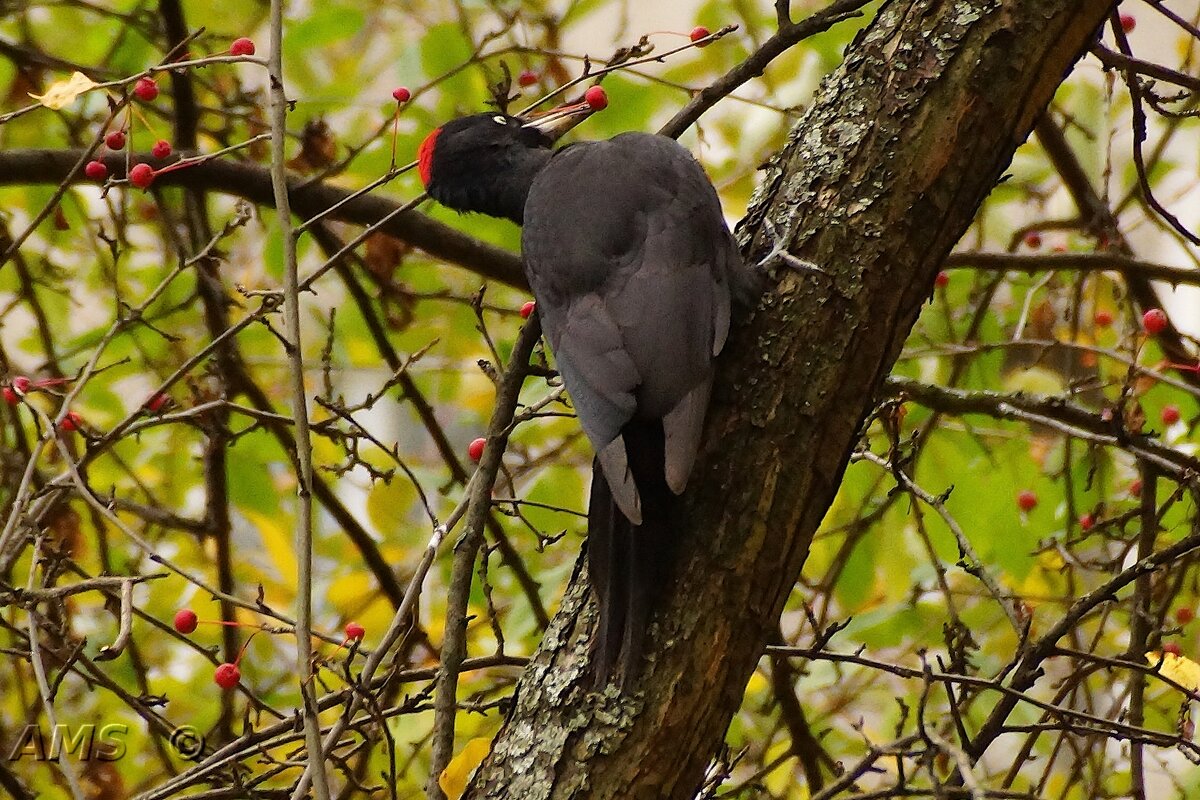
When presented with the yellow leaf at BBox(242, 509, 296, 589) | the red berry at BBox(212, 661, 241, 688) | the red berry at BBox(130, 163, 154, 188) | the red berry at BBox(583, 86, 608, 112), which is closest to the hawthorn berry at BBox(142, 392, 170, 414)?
the red berry at BBox(130, 163, 154, 188)

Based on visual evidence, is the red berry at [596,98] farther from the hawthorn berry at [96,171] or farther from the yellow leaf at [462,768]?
the yellow leaf at [462,768]

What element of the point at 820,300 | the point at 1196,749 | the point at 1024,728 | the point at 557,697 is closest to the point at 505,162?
the point at 820,300

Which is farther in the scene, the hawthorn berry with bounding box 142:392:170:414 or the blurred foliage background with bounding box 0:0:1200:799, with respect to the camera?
the blurred foliage background with bounding box 0:0:1200:799

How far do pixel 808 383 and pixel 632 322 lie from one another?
→ 368mm

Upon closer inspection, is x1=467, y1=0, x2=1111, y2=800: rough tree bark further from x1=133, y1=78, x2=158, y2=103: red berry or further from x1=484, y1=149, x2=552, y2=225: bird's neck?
x1=133, y1=78, x2=158, y2=103: red berry

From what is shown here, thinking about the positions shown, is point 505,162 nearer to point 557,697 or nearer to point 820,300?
point 820,300

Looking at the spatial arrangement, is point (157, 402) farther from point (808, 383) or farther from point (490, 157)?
point (808, 383)

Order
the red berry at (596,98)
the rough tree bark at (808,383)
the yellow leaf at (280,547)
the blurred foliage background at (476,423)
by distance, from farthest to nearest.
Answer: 1. the yellow leaf at (280,547)
2. the blurred foliage background at (476,423)
3. the red berry at (596,98)
4. the rough tree bark at (808,383)

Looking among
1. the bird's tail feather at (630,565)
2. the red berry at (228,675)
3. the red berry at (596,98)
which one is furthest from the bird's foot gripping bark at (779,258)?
the red berry at (228,675)

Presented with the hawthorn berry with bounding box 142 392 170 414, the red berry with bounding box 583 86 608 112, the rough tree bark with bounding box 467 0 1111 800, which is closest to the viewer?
the rough tree bark with bounding box 467 0 1111 800

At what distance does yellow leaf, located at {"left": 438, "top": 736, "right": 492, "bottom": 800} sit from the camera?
6.48 feet

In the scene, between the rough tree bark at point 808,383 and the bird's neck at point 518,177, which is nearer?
Answer: the rough tree bark at point 808,383

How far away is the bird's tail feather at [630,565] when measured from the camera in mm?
1796

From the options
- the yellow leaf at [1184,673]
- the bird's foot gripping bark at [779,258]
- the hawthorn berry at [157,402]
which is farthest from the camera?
the hawthorn berry at [157,402]
